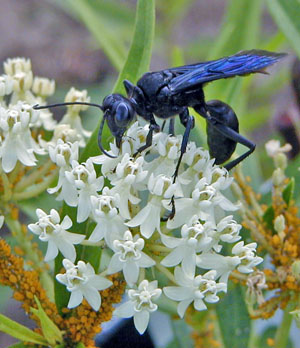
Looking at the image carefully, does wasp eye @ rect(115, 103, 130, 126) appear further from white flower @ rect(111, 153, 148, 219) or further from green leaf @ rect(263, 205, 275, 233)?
green leaf @ rect(263, 205, 275, 233)

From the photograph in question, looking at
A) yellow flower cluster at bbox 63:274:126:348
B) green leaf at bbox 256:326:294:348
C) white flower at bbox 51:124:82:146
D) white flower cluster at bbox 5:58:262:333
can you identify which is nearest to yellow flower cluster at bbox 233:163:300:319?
white flower cluster at bbox 5:58:262:333

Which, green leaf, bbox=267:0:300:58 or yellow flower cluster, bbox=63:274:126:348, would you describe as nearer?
yellow flower cluster, bbox=63:274:126:348

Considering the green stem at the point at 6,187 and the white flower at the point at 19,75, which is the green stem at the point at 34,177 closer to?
the green stem at the point at 6,187

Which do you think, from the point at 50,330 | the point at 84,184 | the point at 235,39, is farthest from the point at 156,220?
the point at 235,39

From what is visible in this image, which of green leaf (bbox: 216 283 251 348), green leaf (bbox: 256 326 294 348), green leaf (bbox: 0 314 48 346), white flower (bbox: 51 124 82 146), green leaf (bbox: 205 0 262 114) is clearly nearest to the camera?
green leaf (bbox: 0 314 48 346)

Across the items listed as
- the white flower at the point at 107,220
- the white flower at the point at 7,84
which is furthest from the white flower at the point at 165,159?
the white flower at the point at 7,84

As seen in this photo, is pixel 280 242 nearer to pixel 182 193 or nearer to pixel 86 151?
pixel 182 193

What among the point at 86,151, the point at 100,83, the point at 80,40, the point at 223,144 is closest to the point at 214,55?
the point at 223,144
